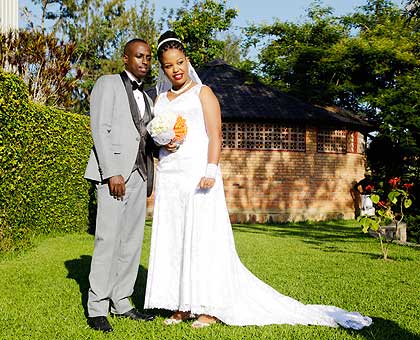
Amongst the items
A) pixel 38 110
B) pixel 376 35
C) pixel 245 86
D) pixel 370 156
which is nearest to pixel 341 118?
pixel 370 156

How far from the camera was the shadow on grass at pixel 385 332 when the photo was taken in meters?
4.37

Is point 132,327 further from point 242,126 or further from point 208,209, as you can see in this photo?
point 242,126

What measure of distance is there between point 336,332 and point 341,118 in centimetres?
1830

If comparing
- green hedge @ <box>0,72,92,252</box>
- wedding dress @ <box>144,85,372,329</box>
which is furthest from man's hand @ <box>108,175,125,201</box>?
green hedge @ <box>0,72,92,252</box>

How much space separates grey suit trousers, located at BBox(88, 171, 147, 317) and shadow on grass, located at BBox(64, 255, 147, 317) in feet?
1.49

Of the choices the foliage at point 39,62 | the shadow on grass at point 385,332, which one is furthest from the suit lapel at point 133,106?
the foliage at point 39,62

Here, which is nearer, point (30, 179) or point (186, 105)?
point (186, 105)

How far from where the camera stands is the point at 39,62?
59.4ft

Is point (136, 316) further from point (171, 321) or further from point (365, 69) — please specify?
point (365, 69)

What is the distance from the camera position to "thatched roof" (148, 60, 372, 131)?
20.6m

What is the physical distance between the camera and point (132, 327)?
15.2ft

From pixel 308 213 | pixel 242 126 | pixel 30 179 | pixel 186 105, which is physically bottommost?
pixel 308 213

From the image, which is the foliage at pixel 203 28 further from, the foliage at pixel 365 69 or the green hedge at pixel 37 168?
the green hedge at pixel 37 168

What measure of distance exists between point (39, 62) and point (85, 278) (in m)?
12.9
